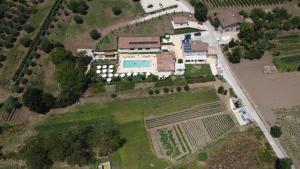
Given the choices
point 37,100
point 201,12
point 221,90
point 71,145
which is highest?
point 201,12

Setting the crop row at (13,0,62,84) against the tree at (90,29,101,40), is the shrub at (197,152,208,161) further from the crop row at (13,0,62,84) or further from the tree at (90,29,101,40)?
→ the crop row at (13,0,62,84)

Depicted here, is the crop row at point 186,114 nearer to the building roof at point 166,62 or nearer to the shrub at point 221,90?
the shrub at point 221,90

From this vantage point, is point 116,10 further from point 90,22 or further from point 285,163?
point 285,163

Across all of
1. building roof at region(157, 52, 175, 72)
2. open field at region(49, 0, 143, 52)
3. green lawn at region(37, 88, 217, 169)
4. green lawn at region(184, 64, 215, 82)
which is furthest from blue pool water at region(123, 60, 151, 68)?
open field at region(49, 0, 143, 52)

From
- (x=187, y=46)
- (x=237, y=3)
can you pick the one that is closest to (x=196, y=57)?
(x=187, y=46)

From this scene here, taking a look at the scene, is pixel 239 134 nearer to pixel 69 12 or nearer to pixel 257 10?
pixel 257 10

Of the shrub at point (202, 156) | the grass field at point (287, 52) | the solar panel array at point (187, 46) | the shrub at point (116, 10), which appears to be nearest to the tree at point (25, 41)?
the shrub at point (116, 10)
